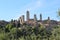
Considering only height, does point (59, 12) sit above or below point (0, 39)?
above

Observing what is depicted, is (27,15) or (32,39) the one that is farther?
(27,15)

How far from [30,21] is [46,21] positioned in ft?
16.9

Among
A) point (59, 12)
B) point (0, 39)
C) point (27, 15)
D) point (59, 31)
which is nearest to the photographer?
point (59, 12)

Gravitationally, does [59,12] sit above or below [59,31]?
above

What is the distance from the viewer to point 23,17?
81500mm

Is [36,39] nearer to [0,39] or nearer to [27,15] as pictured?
[0,39]

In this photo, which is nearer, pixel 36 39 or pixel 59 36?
pixel 59 36

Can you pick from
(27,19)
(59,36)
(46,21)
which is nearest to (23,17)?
(27,19)

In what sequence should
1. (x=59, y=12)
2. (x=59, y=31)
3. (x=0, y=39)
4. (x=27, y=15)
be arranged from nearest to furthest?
(x=59, y=12)
(x=59, y=31)
(x=0, y=39)
(x=27, y=15)

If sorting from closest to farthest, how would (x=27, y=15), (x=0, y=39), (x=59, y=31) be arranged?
(x=59, y=31) < (x=0, y=39) < (x=27, y=15)

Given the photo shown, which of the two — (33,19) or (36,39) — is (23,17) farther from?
(36,39)

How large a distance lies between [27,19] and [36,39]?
52.3 meters

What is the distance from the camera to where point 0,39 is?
28.2m

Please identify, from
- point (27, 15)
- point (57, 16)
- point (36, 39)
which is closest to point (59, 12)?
point (57, 16)
